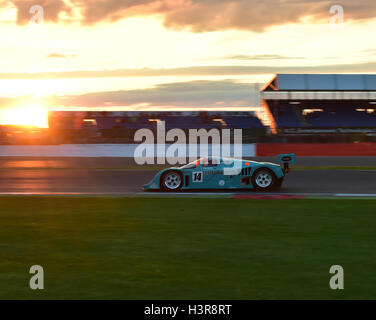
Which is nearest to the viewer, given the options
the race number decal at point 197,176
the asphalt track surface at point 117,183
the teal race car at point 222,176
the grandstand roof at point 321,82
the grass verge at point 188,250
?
the grass verge at point 188,250

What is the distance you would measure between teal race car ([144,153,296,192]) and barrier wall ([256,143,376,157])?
15.6 m

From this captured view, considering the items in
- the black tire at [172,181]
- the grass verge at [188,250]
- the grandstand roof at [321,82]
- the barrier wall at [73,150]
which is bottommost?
the grass verge at [188,250]

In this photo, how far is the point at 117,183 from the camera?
15305 millimetres

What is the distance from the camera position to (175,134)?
34.1 metres

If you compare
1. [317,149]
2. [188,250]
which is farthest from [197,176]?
[317,149]

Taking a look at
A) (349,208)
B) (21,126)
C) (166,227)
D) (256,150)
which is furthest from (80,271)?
(21,126)

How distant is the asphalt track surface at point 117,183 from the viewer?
13.3 meters

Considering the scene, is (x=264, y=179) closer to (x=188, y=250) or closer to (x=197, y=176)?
(x=197, y=176)

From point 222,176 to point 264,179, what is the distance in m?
0.99

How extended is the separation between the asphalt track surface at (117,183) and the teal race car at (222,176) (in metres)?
0.36

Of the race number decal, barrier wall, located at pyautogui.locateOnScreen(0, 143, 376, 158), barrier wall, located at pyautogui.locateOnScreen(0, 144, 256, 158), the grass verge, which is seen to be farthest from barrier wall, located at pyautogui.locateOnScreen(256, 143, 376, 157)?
the grass verge

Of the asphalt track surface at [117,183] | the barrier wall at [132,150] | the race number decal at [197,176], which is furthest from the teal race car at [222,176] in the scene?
the barrier wall at [132,150]

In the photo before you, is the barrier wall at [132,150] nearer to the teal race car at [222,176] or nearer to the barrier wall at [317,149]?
the barrier wall at [317,149]
